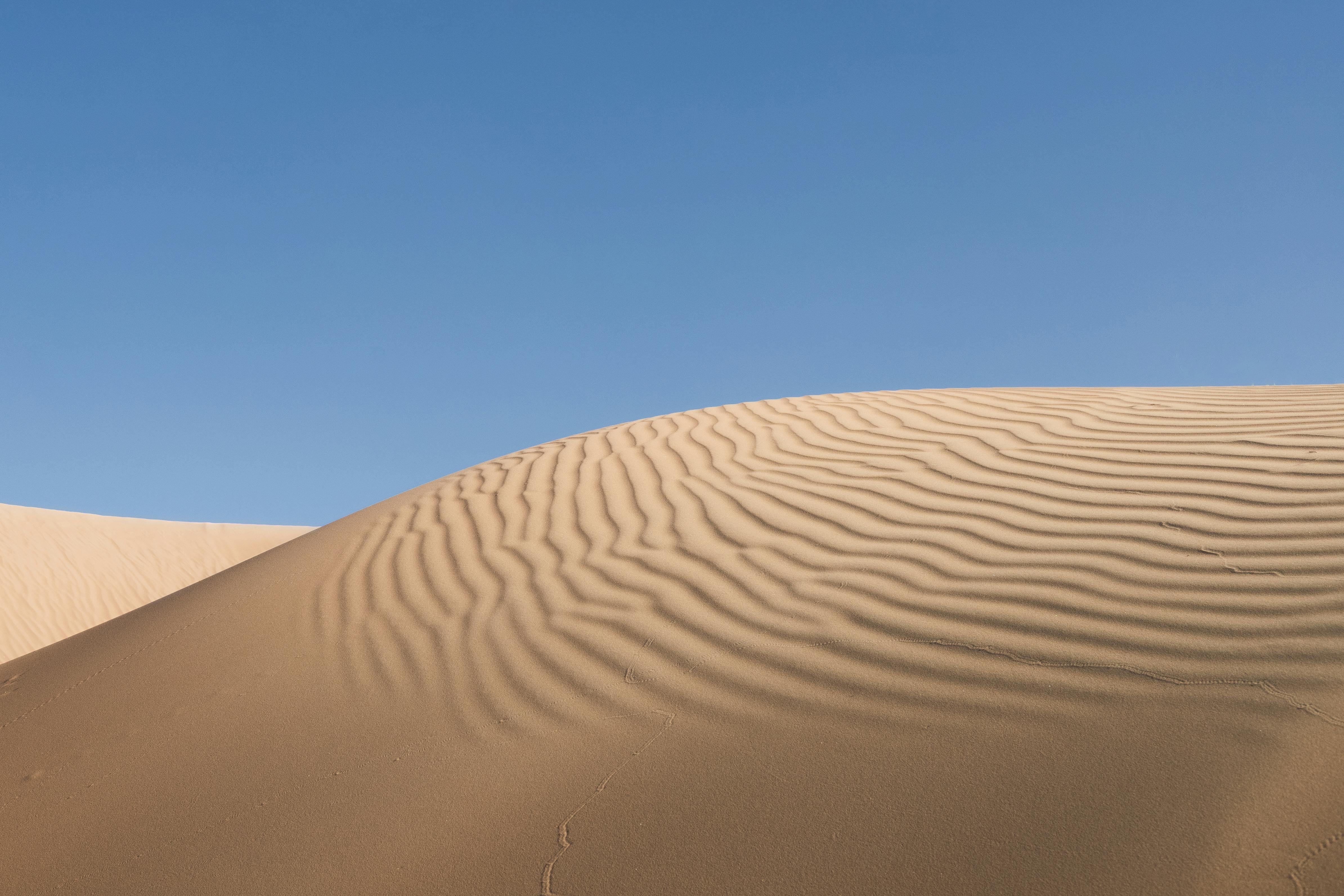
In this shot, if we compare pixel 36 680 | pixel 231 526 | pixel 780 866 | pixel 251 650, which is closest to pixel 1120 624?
pixel 780 866

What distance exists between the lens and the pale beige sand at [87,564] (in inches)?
487

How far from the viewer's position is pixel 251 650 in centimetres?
418

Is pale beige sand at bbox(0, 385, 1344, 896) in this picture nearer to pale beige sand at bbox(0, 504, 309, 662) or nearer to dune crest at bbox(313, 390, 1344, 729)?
dune crest at bbox(313, 390, 1344, 729)

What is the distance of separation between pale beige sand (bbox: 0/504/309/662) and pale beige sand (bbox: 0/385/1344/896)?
30.2 feet

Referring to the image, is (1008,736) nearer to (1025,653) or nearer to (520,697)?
(1025,653)

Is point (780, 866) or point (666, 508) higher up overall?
point (666, 508)

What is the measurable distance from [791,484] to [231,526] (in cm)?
1947

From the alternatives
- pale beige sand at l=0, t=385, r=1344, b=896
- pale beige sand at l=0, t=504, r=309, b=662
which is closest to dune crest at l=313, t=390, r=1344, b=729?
pale beige sand at l=0, t=385, r=1344, b=896

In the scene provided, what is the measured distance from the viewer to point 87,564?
14.7 m

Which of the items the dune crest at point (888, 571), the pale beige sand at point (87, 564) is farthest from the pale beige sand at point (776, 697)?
the pale beige sand at point (87, 564)

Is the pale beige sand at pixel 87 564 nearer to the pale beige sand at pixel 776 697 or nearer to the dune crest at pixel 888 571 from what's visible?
the pale beige sand at pixel 776 697

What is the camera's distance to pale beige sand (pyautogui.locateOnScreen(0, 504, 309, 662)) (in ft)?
40.5

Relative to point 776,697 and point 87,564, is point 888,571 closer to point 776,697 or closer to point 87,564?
point 776,697

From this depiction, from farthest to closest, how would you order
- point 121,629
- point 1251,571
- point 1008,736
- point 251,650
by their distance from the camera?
point 121,629 < point 251,650 < point 1251,571 < point 1008,736
